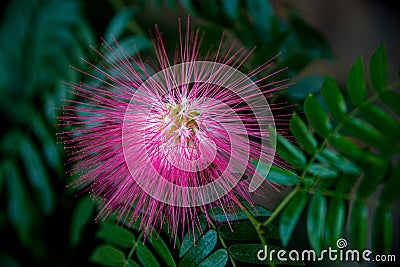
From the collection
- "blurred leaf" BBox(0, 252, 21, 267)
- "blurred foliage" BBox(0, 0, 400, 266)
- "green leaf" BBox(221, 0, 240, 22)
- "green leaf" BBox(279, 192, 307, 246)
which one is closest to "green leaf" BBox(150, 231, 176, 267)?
"blurred foliage" BBox(0, 0, 400, 266)

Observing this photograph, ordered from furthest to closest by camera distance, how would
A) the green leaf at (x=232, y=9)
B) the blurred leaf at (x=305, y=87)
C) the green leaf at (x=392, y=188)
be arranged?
the green leaf at (x=232, y=9)
the blurred leaf at (x=305, y=87)
the green leaf at (x=392, y=188)

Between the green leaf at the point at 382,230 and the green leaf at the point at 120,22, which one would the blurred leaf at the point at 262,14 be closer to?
the green leaf at the point at 120,22

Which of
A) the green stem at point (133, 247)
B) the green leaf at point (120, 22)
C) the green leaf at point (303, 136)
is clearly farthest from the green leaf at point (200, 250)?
the green leaf at point (120, 22)

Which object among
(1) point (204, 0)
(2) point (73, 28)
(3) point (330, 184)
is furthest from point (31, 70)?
(3) point (330, 184)

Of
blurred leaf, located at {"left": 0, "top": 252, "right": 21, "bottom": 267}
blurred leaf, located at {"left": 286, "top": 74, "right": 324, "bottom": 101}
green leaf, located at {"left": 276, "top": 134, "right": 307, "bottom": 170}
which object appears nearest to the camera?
green leaf, located at {"left": 276, "top": 134, "right": 307, "bottom": 170}

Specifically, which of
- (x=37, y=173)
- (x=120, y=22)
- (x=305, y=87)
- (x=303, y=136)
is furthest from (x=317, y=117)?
(x=37, y=173)

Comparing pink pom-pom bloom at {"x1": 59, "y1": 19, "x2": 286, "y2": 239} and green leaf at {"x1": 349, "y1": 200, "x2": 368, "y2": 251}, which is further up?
pink pom-pom bloom at {"x1": 59, "y1": 19, "x2": 286, "y2": 239}

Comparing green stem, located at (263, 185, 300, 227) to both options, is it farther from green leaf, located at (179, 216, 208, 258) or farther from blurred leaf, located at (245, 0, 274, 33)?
blurred leaf, located at (245, 0, 274, 33)
